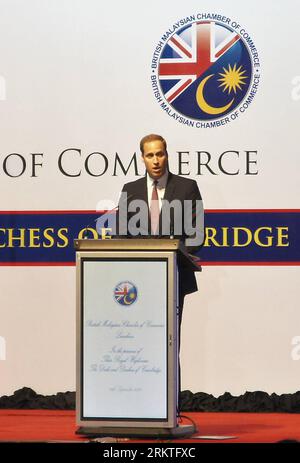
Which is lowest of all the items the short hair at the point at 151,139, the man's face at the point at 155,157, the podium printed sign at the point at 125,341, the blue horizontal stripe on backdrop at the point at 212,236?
the podium printed sign at the point at 125,341

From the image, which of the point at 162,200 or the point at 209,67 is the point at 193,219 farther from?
the point at 209,67

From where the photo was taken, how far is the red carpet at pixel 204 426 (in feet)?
18.3

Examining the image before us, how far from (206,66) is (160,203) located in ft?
3.15

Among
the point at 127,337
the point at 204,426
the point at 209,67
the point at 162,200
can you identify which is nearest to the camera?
the point at 127,337

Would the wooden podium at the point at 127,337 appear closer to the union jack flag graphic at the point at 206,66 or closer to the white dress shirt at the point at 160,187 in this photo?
the white dress shirt at the point at 160,187

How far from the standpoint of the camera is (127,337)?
508 cm

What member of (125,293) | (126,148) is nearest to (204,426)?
(125,293)

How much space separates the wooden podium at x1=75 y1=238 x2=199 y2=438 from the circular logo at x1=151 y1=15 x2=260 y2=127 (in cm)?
178

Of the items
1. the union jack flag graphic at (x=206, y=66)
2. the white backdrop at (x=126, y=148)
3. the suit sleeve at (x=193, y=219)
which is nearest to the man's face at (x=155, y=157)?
the suit sleeve at (x=193, y=219)

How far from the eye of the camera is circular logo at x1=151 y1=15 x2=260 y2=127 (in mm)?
6574

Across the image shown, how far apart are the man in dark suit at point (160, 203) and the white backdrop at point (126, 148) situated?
0.88ft
